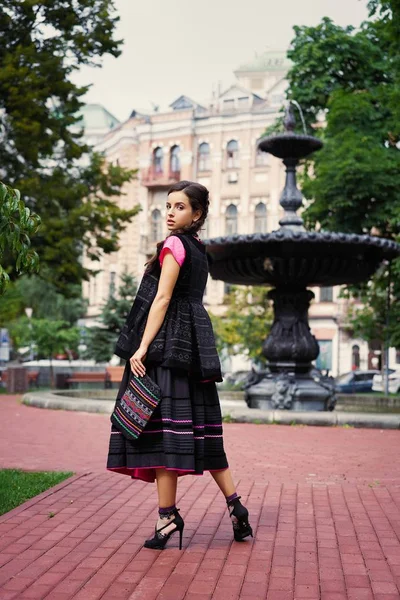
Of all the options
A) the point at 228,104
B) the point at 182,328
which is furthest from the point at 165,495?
the point at 228,104

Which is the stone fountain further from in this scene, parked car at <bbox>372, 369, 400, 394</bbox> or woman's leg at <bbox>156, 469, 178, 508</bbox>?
parked car at <bbox>372, 369, 400, 394</bbox>

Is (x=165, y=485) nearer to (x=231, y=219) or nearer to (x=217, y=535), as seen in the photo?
(x=217, y=535)

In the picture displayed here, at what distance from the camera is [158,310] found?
4.87 m

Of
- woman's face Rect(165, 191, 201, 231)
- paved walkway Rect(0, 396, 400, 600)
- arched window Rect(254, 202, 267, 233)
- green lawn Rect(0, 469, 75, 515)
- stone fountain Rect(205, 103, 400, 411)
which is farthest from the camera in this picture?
arched window Rect(254, 202, 267, 233)

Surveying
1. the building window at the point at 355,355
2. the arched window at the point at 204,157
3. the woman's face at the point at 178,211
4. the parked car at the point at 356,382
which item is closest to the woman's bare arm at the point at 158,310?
the woman's face at the point at 178,211

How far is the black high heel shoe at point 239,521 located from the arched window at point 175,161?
48454mm

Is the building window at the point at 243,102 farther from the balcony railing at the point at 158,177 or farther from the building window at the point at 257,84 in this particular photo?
the building window at the point at 257,84

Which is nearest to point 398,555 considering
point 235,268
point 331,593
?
point 331,593

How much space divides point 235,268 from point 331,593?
9951 mm

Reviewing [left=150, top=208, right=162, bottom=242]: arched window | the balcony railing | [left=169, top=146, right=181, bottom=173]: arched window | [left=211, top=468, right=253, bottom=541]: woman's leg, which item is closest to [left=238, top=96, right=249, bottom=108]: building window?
[left=169, top=146, right=181, bottom=173]: arched window

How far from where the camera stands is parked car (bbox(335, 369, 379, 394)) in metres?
35.7

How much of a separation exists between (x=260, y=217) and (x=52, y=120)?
1151 inches

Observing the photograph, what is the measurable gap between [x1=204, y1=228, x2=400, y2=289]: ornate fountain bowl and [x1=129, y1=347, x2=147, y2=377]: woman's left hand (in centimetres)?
822

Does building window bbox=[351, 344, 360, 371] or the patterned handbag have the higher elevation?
the patterned handbag
